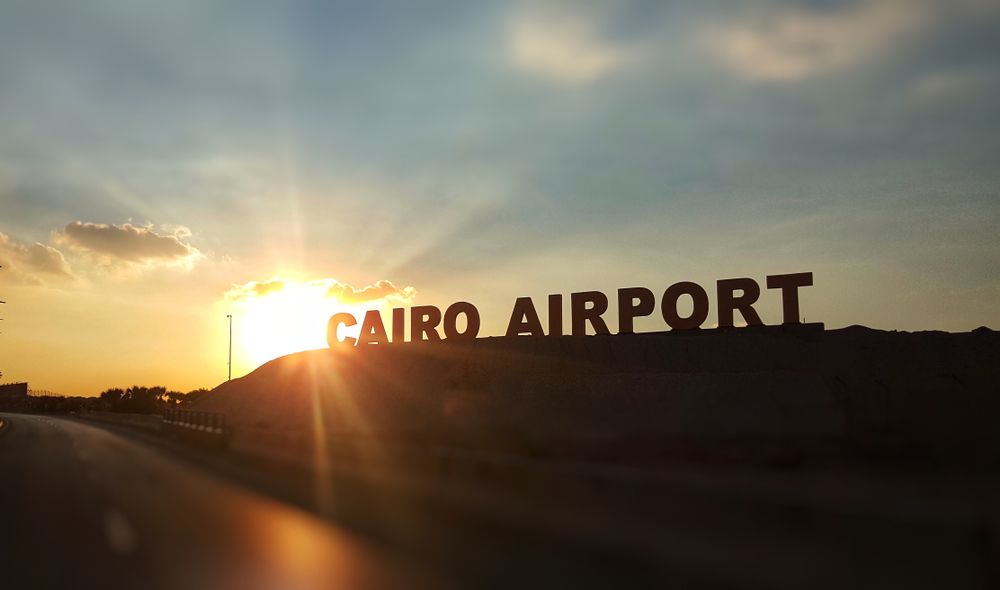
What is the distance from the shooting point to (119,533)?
41.2 feet

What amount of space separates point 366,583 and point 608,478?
4.20 meters

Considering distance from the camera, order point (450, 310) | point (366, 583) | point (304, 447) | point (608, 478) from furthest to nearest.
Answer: point (450, 310)
point (304, 447)
point (608, 478)
point (366, 583)

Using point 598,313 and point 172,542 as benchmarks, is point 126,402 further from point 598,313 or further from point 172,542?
point 172,542

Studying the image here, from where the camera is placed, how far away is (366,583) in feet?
29.1

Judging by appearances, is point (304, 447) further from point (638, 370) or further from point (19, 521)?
point (638, 370)

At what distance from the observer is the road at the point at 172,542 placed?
915 cm

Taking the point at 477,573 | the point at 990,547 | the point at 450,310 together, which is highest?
the point at 450,310

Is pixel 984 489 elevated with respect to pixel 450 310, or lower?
lower

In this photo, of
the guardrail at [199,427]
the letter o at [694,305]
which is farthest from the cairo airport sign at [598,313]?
the guardrail at [199,427]

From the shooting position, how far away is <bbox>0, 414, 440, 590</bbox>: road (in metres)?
9.15

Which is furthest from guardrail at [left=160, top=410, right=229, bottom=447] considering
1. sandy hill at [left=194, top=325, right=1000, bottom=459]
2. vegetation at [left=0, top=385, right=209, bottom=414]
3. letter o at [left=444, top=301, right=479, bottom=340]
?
vegetation at [left=0, top=385, right=209, bottom=414]

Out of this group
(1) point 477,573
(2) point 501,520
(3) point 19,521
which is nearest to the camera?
(1) point 477,573

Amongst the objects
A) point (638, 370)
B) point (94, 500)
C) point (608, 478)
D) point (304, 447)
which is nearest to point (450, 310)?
point (638, 370)

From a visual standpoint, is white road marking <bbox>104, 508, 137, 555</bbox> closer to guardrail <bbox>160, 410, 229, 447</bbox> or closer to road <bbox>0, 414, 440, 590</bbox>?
road <bbox>0, 414, 440, 590</bbox>
